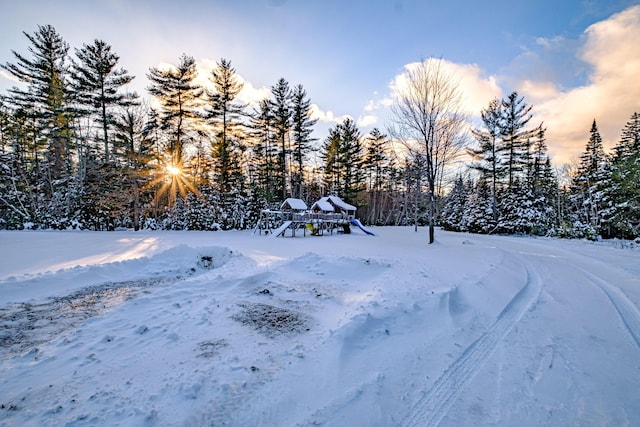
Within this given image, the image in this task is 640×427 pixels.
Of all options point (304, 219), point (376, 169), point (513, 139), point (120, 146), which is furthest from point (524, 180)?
point (120, 146)

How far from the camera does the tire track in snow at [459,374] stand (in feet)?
6.57

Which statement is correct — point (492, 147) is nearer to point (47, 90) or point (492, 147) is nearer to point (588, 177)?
point (588, 177)

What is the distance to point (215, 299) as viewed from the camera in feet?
14.3

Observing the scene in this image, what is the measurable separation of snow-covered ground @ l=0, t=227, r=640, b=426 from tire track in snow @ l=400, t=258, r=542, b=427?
0.02 meters

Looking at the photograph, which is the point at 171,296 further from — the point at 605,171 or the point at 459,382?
the point at 605,171

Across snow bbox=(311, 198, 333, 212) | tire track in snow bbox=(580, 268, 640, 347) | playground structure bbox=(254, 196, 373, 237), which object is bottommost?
tire track in snow bbox=(580, 268, 640, 347)

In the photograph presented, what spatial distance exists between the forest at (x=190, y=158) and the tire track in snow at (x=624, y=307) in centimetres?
847

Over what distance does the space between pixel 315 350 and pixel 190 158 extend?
2277cm

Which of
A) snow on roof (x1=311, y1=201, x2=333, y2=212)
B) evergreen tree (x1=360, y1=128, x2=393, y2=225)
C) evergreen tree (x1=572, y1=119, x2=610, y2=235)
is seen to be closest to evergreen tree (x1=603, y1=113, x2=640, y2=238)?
evergreen tree (x1=572, y1=119, x2=610, y2=235)

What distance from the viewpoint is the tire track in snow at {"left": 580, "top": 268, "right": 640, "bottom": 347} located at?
3.51m

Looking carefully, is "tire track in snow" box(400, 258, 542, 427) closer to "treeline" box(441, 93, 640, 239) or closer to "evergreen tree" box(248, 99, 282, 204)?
"treeline" box(441, 93, 640, 239)

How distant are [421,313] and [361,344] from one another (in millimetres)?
1354

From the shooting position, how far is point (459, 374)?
2531 mm

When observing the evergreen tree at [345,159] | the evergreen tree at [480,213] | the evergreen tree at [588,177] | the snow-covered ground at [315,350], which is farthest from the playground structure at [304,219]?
the evergreen tree at [588,177]
